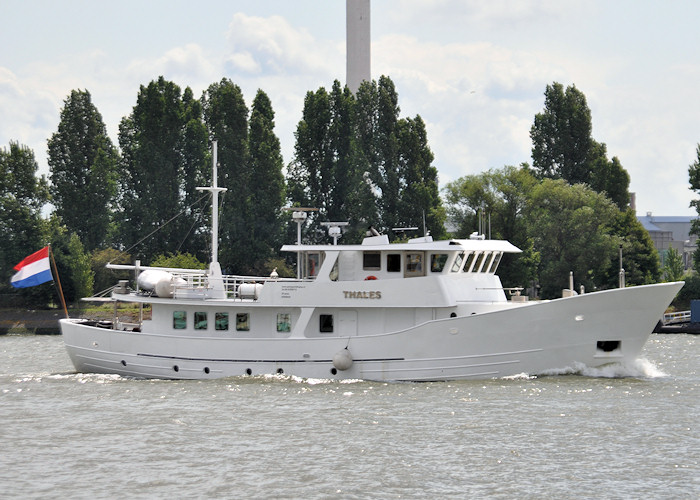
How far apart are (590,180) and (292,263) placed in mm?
22203

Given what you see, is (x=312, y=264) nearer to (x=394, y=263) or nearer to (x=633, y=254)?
(x=394, y=263)

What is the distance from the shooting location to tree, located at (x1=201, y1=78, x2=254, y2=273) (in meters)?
61.9

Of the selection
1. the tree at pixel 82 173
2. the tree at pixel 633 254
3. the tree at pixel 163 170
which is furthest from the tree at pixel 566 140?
the tree at pixel 82 173

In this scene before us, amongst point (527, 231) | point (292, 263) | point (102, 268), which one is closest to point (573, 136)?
point (527, 231)

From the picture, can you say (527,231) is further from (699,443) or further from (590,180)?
(699,443)

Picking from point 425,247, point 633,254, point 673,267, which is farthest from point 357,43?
point 425,247

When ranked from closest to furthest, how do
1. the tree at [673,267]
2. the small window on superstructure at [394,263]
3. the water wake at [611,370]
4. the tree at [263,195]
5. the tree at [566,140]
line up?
1. the water wake at [611,370]
2. the small window on superstructure at [394,263]
3. the tree at [263,195]
4. the tree at [566,140]
5. the tree at [673,267]

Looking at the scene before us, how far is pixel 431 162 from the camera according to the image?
2498 inches

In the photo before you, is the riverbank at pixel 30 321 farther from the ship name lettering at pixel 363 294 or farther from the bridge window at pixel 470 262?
the bridge window at pixel 470 262

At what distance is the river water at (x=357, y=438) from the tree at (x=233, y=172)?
109 ft

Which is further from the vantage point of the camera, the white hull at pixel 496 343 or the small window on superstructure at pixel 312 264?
the small window on superstructure at pixel 312 264

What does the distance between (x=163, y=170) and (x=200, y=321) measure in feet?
122

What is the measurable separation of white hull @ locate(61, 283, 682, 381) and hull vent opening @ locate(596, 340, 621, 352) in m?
0.03

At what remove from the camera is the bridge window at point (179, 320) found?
95.9 ft
